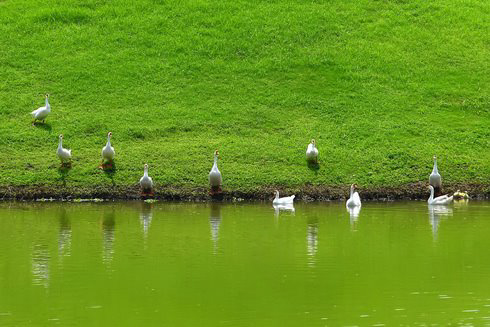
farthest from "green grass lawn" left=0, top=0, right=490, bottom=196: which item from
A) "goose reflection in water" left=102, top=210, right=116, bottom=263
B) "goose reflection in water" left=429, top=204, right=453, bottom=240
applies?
"goose reflection in water" left=102, top=210, right=116, bottom=263

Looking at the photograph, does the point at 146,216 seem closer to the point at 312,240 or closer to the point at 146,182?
the point at 146,182

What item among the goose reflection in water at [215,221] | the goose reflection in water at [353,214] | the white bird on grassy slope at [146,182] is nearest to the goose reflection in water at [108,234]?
the goose reflection in water at [215,221]

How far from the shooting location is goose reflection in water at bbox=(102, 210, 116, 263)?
23766 millimetres

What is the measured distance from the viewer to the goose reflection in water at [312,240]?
2337 cm

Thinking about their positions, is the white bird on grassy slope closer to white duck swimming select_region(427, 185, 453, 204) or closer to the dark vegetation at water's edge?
the dark vegetation at water's edge

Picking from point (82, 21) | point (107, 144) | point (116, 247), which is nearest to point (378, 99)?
point (107, 144)

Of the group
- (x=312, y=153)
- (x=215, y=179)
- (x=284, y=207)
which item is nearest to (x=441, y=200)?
(x=284, y=207)

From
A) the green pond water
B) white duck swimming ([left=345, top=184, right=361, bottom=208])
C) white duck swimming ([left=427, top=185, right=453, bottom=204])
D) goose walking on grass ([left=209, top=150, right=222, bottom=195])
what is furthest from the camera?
goose walking on grass ([left=209, top=150, right=222, bottom=195])

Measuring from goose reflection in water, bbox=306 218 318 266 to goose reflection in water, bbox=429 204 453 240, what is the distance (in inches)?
134

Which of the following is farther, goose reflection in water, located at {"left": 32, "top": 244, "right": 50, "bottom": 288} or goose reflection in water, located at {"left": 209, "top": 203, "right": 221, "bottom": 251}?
goose reflection in water, located at {"left": 209, "top": 203, "right": 221, "bottom": 251}

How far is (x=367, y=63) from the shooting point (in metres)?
51.0

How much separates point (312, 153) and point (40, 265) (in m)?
19.6

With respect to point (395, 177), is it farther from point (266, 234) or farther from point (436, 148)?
point (266, 234)

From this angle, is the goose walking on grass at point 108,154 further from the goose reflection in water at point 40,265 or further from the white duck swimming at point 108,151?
the goose reflection in water at point 40,265
